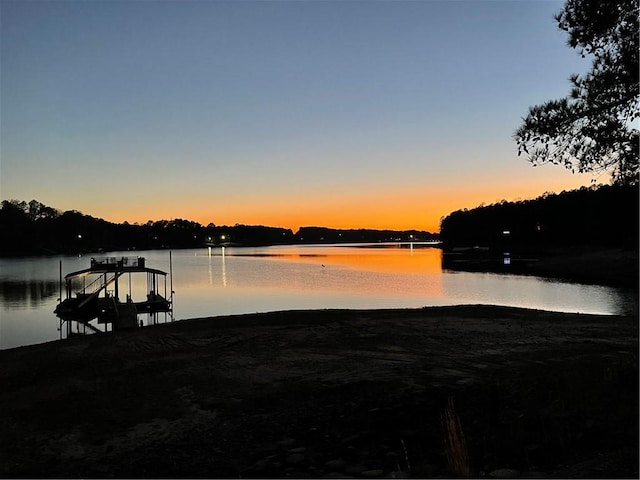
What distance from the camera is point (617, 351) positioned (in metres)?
13.2

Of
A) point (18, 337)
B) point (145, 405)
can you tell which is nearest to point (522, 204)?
point (18, 337)

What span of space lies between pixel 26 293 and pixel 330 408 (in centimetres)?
5436

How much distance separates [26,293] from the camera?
5356cm

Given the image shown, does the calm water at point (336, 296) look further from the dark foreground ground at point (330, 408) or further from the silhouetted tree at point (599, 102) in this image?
the silhouetted tree at point (599, 102)

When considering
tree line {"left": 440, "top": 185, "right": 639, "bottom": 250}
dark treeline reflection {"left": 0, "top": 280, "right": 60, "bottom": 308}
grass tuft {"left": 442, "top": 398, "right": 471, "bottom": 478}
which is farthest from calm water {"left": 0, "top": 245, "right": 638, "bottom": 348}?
tree line {"left": 440, "top": 185, "right": 639, "bottom": 250}

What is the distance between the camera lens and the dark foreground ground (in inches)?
262

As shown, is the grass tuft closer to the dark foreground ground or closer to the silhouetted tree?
the dark foreground ground

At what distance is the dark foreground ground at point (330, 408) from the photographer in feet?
21.9

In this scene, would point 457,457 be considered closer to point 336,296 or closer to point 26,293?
point 336,296

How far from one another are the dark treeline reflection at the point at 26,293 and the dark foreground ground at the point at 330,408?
3424cm

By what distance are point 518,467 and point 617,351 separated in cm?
890

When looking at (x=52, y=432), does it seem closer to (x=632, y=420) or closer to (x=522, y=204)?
(x=632, y=420)

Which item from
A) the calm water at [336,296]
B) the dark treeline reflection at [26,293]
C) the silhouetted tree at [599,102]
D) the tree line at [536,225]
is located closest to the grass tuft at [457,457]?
the silhouetted tree at [599,102]

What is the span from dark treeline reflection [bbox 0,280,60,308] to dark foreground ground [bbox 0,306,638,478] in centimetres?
3424
